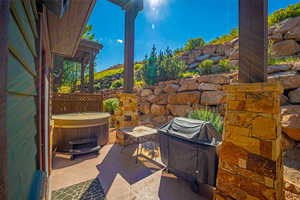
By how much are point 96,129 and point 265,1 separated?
4.34m

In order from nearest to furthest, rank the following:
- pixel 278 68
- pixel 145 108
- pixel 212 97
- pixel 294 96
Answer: pixel 294 96
pixel 278 68
pixel 212 97
pixel 145 108

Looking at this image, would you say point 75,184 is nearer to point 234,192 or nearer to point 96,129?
point 96,129

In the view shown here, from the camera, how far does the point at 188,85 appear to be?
549 centimetres

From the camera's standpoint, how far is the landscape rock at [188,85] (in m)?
5.33

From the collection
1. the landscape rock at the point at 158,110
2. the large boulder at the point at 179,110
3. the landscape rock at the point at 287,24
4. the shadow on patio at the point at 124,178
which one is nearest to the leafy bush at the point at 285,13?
the landscape rock at the point at 287,24

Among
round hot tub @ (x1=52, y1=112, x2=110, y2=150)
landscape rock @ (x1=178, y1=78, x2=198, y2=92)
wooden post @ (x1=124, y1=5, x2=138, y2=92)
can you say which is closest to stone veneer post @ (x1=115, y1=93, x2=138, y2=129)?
wooden post @ (x1=124, y1=5, x2=138, y2=92)

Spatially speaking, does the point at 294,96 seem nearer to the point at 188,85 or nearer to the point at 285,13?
the point at 188,85

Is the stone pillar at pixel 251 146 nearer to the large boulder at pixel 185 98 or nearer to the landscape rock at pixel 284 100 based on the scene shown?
the landscape rock at pixel 284 100

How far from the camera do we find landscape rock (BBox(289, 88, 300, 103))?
3127 millimetres

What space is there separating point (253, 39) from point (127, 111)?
3.68 metres

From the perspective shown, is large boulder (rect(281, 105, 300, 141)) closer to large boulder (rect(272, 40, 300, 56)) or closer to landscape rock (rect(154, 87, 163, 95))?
large boulder (rect(272, 40, 300, 56))

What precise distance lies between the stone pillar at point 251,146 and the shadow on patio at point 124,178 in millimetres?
818

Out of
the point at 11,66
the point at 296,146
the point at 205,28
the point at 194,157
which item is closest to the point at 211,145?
the point at 194,157

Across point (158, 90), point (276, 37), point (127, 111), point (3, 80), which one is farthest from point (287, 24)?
point (3, 80)
